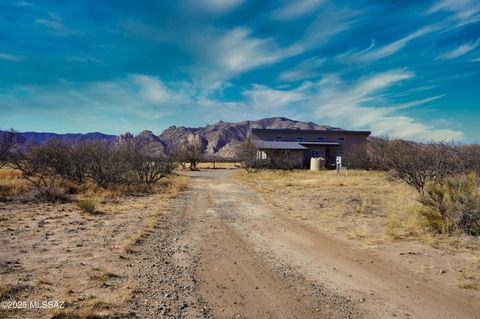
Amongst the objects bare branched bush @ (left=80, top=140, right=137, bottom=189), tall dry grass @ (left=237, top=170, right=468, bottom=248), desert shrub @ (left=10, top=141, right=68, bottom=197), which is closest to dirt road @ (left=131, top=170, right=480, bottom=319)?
tall dry grass @ (left=237, top=170, right=468, bottom=248)

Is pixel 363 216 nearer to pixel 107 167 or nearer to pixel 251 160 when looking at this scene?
pixel 107 167

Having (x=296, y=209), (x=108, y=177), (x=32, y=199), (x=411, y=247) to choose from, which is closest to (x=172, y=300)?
(x=411, y=247)

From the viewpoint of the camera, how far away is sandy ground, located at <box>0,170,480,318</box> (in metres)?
4.09

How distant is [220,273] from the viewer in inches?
213

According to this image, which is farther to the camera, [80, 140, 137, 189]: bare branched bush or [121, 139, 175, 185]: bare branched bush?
[121, 139, 175, 185]: bare branched bush

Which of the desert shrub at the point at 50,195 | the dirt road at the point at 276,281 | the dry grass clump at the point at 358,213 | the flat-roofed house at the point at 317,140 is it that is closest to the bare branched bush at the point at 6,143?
the desert shrub at the point at 50,195

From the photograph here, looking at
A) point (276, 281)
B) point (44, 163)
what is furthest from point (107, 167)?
point (276, 281)

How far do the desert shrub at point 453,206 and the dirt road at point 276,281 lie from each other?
275 centimetres

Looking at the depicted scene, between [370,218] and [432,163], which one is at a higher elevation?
[432,163]

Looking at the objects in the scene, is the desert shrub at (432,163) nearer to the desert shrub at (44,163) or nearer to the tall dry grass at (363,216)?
the tall dry grass at (363,216)

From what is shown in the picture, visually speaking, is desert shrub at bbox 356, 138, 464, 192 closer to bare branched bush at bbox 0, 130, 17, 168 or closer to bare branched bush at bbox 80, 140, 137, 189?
bare branched bush at bbox 80, 140, 137, 189

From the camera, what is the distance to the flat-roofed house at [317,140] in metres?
50.2

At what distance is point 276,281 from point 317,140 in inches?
1960

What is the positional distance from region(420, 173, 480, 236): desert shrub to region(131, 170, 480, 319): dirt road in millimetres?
2749
